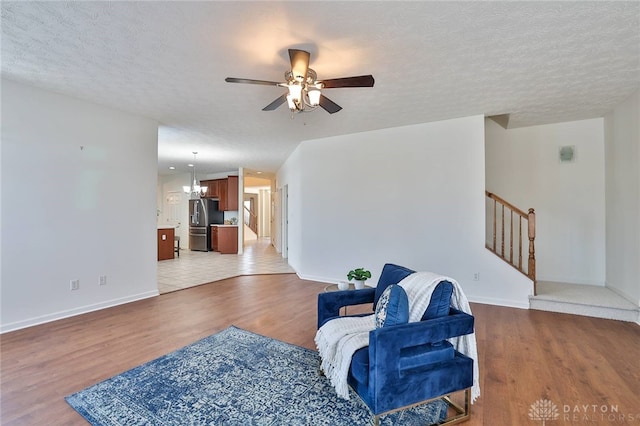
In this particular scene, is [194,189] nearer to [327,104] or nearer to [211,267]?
[211,267]

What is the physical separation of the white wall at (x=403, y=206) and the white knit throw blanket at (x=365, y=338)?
2640 mm

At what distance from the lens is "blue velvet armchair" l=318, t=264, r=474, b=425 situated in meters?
1.57

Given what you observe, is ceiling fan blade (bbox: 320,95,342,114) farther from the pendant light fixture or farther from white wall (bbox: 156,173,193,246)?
white wall (bbox: 156,173,193,246)

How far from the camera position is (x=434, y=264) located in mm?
4480

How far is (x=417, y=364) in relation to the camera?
1.69 metres

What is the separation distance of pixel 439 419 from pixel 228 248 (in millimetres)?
8229

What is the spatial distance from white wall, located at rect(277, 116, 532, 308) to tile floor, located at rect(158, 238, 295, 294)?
1438 millimetres

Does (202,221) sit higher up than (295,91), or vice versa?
(295,91)

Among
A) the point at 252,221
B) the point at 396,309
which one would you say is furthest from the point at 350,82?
the point at 252,221

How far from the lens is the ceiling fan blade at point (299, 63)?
2.38 m

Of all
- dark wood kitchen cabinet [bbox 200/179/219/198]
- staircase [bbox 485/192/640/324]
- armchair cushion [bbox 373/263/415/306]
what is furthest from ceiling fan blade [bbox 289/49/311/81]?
dark wood kitchen cabinet [bbox 200/179/219/198]

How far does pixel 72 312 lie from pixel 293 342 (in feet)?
9.44

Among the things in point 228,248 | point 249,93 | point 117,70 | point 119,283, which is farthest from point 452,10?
point 228,248

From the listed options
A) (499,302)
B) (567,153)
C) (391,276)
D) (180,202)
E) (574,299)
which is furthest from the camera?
(180,202)
